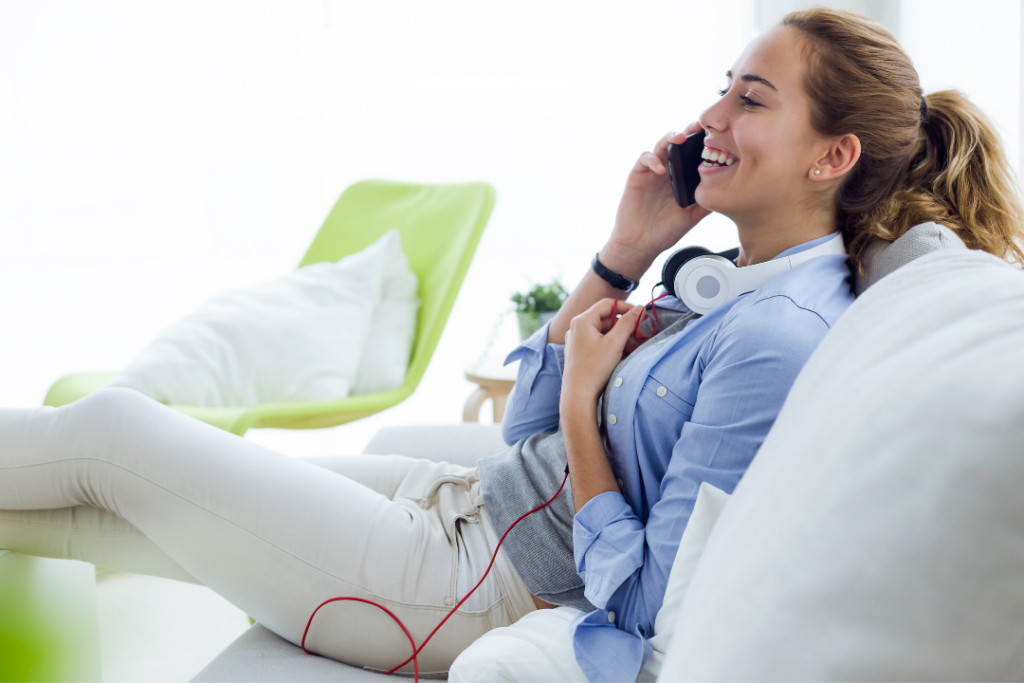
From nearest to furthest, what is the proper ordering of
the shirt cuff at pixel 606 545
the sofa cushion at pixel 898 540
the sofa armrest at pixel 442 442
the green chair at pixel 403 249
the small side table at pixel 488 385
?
the sofa cushion at pixel 898 540, the shirt cuff at pixel 606 545, the sofa armrest at pixel 442 442, the green chair at pixel 403 249, the small side table at pixel 488 385

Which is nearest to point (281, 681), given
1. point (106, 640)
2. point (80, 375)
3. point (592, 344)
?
point (592, 344)

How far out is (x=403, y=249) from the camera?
231 centimetres

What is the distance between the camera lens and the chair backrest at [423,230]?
2.06 metres

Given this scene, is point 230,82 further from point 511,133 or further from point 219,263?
point 511,133

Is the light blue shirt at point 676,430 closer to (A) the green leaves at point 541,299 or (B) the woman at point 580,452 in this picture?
(B) the woman at point 580,452

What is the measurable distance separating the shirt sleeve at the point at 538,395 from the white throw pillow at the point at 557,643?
385 millimetres

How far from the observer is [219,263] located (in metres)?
3.36

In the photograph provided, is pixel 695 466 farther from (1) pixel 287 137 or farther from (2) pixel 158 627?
(1) pixel 287 137

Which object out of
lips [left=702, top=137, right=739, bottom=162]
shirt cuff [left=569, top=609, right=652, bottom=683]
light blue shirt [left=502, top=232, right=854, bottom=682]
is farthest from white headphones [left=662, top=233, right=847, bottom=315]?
shirt cuff [left=569, top=609, right=652, bottom=683]

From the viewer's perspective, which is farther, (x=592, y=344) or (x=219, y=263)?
(x=219, y=263)

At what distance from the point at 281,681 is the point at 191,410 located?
3.30 ft

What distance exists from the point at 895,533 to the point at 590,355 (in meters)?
0.69

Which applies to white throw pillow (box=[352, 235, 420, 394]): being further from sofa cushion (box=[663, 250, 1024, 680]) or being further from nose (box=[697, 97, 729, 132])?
sofa cushion (box=[663, 250, 1024, 680])

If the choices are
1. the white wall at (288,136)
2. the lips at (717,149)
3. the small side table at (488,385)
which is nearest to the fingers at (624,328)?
the lips at (717,149)
